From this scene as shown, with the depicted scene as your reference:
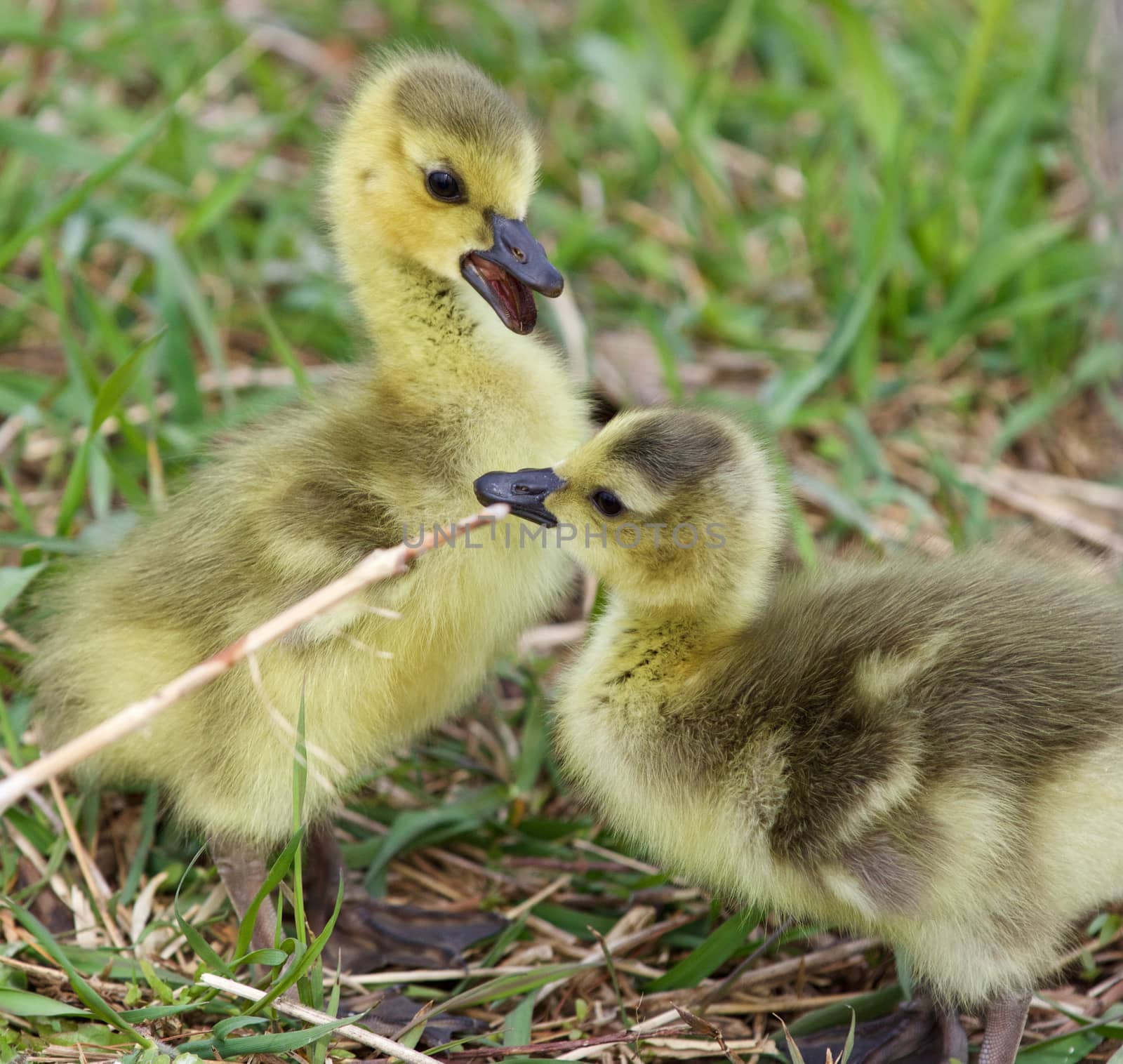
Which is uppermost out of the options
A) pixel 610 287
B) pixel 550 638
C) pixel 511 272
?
pixel 511 272

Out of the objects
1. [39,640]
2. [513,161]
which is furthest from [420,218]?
[39,640]

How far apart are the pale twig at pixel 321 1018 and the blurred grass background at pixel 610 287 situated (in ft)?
0.52

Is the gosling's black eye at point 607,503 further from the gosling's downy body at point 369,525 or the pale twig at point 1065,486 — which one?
the pale twig at point 1065,486

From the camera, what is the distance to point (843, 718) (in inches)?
69.1

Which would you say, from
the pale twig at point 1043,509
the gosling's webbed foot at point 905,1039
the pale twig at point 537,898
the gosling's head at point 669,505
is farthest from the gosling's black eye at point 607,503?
the pale twig at point 1043,509

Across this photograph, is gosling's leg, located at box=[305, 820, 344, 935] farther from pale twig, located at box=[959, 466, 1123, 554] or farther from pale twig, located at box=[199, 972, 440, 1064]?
pale twig, located at box=[959, 466, 1123, 554]

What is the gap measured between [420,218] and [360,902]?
3.52 ft

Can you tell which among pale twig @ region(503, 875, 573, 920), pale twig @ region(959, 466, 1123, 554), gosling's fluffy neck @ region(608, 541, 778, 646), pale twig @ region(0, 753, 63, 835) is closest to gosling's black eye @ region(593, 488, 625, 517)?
gosling's fluffy neck @ region(608, 541, 778, 646)

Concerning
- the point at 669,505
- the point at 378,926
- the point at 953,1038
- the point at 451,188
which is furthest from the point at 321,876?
the point at 451,188

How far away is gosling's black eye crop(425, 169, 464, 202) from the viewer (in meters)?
2.03

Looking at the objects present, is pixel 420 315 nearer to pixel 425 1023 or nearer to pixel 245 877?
pixel 245 877

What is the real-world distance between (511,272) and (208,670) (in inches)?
30.1

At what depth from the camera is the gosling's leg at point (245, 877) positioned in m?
2.02

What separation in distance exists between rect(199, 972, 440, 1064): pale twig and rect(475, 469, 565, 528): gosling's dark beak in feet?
2.32
